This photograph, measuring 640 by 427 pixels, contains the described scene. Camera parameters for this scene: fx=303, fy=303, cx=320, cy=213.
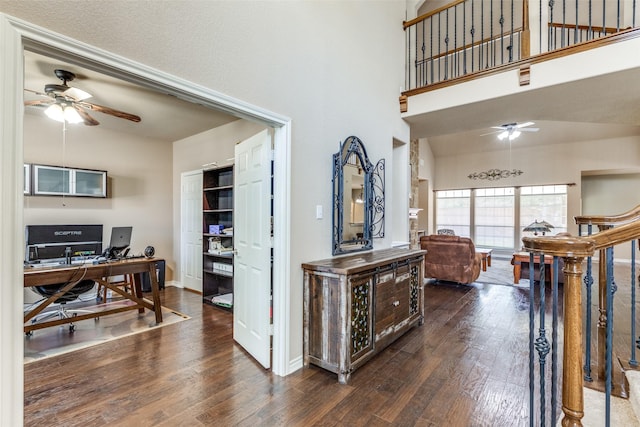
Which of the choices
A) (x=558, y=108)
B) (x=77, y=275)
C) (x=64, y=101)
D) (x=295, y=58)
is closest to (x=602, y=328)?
(x=558, y=108)

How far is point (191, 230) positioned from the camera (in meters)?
5.29

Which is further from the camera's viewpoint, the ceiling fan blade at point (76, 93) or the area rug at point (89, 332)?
the ceiling fan blade at point (76, 93)

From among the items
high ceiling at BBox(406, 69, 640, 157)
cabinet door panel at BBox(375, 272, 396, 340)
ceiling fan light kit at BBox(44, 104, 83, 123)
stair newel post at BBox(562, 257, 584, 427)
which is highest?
high ceiling at BBox(406, 69, 640, 157)

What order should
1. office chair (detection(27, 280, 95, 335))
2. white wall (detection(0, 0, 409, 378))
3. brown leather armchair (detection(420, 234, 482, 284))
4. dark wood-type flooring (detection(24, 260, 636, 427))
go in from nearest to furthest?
white wall (detection(0, 0, 409, 378)), dark wood-type flooring (detection(24, 260, 636, 427)), office chair (detection(27, 280, 95, 335)), brown leather armchair (detection(420, 234, 482, 284))

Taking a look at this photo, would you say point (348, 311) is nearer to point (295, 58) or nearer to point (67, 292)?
point (295, 58)

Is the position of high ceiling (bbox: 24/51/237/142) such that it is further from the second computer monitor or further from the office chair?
the office chair

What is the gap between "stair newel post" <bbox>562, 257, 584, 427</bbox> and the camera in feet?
3.48

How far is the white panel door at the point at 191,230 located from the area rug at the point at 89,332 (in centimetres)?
113

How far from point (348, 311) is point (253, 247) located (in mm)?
1007

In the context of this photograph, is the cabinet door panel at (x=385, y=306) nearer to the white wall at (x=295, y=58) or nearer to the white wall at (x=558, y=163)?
the white wall at (x=295, y=58)

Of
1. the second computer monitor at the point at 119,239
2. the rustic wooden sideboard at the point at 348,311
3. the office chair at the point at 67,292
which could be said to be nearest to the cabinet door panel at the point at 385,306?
the rustic wooden sideboard at the point at 348,311

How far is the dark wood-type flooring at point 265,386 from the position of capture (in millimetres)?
1949

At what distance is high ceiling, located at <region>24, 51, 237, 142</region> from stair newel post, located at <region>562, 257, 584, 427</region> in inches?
136

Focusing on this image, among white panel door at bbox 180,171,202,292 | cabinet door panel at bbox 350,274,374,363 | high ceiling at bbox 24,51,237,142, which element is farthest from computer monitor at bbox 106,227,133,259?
cabinet door panel at bbox 350,274,374,363
